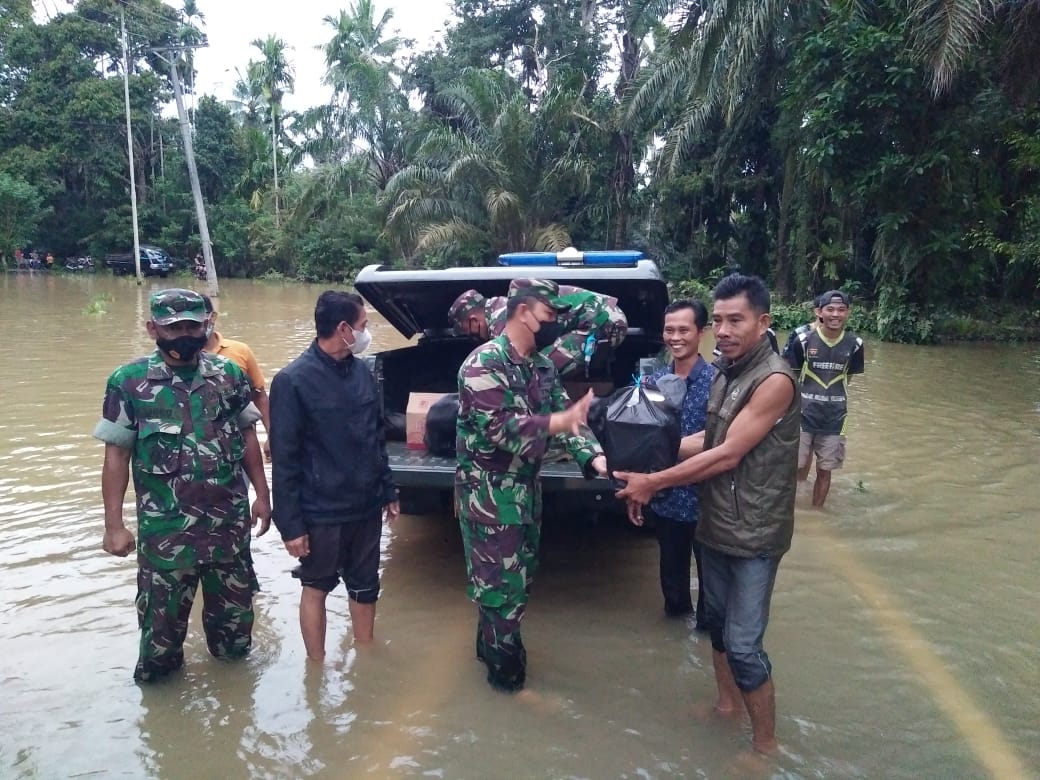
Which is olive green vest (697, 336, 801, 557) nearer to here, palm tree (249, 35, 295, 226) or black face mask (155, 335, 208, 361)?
black face mask (155, 335, 208, 361)

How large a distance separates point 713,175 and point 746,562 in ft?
67.1

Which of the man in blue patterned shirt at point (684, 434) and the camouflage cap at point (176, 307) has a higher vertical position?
the camouflage cap at point (176, 307)

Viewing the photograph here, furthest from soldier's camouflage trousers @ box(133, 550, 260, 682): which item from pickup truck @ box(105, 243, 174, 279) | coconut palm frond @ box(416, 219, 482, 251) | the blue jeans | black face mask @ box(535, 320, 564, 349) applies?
pickup truck @ box(105, 243, 174, 279)

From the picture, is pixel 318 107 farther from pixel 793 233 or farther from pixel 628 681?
pixel 628 681

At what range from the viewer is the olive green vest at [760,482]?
8.66 ft

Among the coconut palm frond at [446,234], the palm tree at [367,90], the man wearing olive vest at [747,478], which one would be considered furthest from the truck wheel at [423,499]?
the palm tree at [367,90]

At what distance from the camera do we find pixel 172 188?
128 feet

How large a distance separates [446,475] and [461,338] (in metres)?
1.91

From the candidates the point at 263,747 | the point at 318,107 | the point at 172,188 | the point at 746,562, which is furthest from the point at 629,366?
the point at 172,188

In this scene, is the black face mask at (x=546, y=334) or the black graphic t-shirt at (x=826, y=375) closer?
the black face mask at (x=546, y=334)

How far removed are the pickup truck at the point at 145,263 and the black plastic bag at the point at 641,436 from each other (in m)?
34.8

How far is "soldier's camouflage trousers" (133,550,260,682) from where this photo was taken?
3088 millimetres

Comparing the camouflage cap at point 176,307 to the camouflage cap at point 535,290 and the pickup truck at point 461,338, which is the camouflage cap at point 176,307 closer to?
the camouflage cap at point 535,290

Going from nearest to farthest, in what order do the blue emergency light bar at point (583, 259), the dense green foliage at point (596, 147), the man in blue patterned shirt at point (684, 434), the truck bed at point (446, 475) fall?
the man in blue patterned shirt at point (684, 434) → the truck bed at point (446, 475) → the blue emergency light bar at point (583, 259) → the dense green foliage at point (596, 147)
